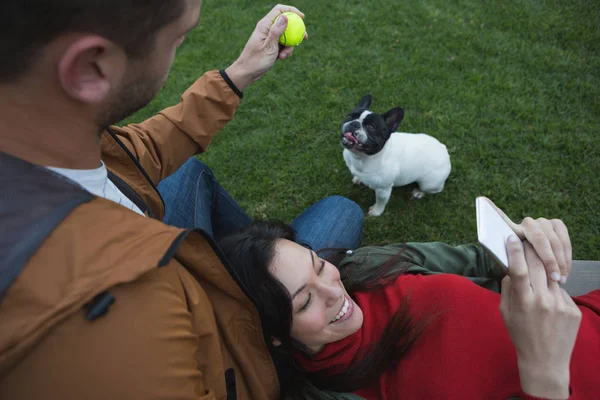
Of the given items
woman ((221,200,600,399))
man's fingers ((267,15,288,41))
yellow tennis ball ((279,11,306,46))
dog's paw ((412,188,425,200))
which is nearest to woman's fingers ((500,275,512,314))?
woman ((221,200,600,399))

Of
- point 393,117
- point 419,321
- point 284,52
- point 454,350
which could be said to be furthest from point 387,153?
point 454,350

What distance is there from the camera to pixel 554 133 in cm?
324

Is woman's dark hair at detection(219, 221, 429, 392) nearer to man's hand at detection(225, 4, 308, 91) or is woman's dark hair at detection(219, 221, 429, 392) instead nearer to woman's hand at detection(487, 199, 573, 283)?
woman's hand at detection(487, 199, 573, 283)

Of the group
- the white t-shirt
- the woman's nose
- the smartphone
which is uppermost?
the white t-shirt

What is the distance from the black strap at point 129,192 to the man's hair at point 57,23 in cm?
51

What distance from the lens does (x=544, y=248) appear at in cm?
116

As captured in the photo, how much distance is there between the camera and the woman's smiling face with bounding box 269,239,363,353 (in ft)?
4.34

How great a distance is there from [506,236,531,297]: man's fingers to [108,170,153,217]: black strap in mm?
1126

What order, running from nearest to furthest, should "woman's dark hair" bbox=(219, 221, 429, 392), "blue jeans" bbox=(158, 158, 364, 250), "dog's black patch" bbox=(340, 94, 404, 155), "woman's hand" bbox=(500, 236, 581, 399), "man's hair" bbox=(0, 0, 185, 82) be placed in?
"man's hair" bbox=(0, 0, 185, 82) → "woman's hand" bbox=(500, 236, 581, 399) → "woman's dark hair" bbox=(219, 221, 429, 392) → "blue jeans" bbox=(158, 158, 364, 250) → "dog's black patch" bbox=(340, 94, 404, 155)

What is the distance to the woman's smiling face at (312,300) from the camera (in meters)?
1.32

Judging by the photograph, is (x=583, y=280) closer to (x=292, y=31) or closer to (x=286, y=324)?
(x=286, y=324)

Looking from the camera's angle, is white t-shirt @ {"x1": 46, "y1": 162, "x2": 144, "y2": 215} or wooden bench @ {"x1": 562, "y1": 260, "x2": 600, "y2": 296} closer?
white t-shirt @ {"x1": 46, "y1": 162, "x2": 144, "y2": 215}

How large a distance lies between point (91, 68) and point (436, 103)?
3.30 m

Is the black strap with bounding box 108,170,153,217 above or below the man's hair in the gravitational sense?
below
